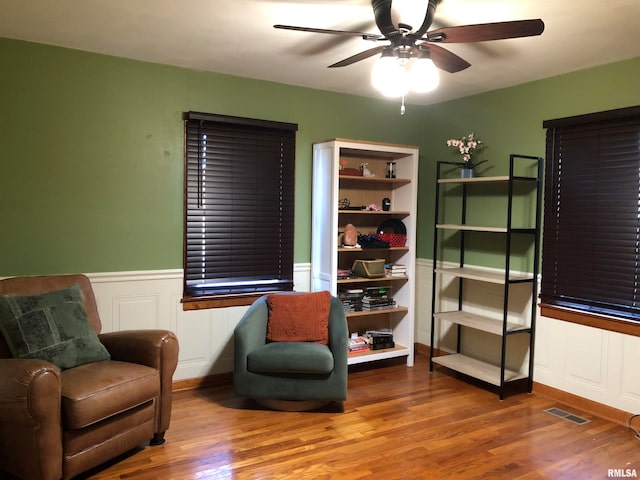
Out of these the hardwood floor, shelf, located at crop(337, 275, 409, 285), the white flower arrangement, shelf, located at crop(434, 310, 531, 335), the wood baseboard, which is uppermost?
the white flower arrangement

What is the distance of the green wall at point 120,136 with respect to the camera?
135 inches

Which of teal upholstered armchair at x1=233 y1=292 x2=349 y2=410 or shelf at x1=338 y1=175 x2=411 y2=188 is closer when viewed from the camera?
teal upholstered armchair at x1=233 y1=292 x2=349 y2=410

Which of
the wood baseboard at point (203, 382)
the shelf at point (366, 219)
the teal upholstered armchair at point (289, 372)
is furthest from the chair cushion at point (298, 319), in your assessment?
the wood baseboard at point (203, 382)

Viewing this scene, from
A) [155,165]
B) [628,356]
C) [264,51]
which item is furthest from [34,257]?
[628,356]

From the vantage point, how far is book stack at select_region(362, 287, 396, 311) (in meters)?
4.58

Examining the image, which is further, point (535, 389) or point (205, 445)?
point (535, 389)

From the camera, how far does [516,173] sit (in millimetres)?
4203

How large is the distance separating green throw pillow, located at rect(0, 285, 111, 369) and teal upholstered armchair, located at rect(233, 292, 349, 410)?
2.90 feet

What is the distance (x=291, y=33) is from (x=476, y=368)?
2908 millimetres

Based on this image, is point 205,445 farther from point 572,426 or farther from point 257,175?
point 572,426

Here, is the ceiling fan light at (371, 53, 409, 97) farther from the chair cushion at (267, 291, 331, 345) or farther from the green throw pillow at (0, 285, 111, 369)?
the green throw pillow at (0, 285, 111, 369)

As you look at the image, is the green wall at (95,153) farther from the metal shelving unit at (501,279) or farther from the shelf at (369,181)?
the metal shelving unit at (501,279)

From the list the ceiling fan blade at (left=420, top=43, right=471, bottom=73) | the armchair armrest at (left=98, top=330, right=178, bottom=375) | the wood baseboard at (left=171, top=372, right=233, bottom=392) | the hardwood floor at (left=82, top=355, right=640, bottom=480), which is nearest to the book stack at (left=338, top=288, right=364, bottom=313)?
the hardwood floor at (left=82, top=355, right=640, bottom=480)

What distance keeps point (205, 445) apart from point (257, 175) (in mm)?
2125
